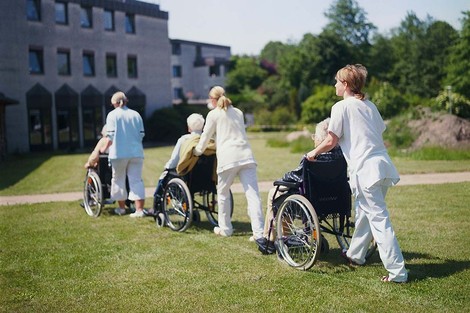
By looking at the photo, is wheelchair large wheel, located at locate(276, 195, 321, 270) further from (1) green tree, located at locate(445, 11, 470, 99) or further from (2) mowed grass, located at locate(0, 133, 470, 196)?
(1) green tree, located at locate(445, 11, 470, 99)

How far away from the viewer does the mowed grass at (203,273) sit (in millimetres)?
4520

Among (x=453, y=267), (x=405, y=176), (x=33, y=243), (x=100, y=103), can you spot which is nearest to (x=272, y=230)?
(x=453, y=267)

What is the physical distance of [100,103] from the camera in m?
34.4

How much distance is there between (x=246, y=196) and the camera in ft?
22.3

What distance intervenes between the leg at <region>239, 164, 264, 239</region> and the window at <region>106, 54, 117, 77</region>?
29.9 m

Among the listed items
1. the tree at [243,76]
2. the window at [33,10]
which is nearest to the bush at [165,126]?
the window at [33,10]

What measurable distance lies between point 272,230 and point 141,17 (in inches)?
1301

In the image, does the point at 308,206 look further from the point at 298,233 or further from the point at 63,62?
the point at 63,62

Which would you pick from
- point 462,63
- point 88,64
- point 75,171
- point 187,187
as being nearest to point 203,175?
point 187,187

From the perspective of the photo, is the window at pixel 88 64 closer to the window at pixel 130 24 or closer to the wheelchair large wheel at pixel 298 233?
the window at pixel 130 24

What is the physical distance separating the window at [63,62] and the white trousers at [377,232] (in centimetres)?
2933

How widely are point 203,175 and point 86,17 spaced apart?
2805 centimetres

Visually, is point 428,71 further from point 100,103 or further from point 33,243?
point 33,243

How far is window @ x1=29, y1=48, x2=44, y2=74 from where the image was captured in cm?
3062
